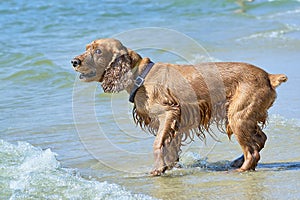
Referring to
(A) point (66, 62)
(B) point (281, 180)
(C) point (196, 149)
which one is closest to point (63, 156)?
(C) point (196, 149)

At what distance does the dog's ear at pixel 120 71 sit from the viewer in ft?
22.1

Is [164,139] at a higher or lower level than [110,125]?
higher

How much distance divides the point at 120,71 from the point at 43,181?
1.31 m

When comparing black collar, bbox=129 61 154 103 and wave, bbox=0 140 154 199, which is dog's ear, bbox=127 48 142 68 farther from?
wave, bbox=0 140 154 199

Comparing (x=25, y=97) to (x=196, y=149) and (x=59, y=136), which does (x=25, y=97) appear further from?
(x=196, y=149)

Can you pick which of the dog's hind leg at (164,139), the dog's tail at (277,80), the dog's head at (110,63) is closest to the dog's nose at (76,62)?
the dog's head at (110,63)

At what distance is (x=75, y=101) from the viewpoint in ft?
33.4

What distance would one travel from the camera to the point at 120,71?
22.1ft

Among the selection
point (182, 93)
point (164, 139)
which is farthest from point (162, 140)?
point (182, 93)

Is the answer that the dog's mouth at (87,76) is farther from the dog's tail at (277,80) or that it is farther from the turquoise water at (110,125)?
the dog's tail at (277,80)

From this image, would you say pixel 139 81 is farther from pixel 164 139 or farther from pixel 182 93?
pixel 164 139

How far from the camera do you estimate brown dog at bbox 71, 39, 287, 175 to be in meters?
6.57

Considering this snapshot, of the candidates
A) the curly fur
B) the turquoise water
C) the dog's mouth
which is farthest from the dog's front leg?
the dog's mouth

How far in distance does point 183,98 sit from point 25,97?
468 cm
